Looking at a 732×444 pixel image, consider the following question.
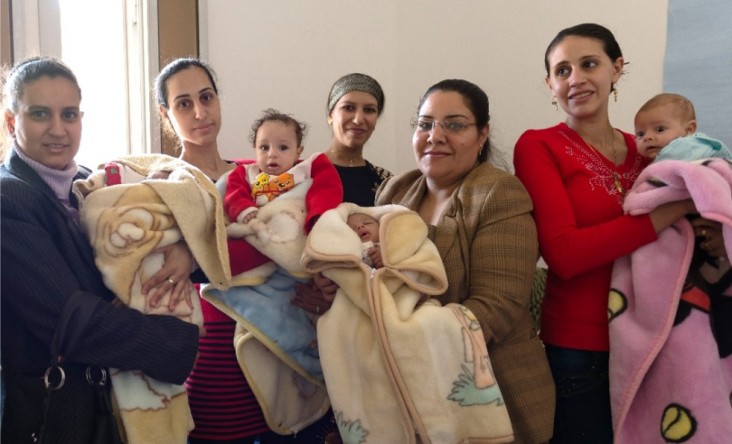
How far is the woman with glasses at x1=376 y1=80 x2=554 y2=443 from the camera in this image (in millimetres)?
1464

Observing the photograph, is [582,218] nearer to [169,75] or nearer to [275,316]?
[275,316]

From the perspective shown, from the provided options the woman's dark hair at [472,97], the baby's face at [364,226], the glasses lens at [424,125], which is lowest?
the baby's face at [364,226]

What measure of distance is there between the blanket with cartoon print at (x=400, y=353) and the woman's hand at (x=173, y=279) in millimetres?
265

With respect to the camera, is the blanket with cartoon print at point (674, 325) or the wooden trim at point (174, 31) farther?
the wooden trim at point (174, 31)

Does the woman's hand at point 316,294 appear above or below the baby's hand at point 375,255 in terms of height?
below

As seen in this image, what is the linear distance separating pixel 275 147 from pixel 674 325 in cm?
108

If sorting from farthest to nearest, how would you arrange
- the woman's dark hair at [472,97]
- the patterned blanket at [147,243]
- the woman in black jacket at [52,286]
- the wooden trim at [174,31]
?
the wooden trim at [174,31], the woman's dark hair at [472,97], the patterned blanket at [147,243], the woman in black jacket at [52,286]

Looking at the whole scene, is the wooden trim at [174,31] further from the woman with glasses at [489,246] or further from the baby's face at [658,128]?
the baby's face at [658,128]

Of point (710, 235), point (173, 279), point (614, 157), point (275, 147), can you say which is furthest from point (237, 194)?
point (710, 235)

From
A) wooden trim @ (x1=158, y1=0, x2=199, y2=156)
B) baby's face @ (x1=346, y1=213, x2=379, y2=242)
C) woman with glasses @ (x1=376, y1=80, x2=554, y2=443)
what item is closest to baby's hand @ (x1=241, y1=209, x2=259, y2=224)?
baby's face @ (x1=346, y1=213, x2=379, y2=242)

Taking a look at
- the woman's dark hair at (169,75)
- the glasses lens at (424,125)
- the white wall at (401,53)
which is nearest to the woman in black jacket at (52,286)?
the woman's dark hair at (169,75)

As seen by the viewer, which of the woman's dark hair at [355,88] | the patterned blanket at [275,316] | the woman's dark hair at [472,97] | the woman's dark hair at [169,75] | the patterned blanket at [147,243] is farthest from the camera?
the woman's dark hair at [355,88]

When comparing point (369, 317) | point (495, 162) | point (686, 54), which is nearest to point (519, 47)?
point (686, 54)

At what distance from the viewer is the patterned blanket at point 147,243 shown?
1300 mm
